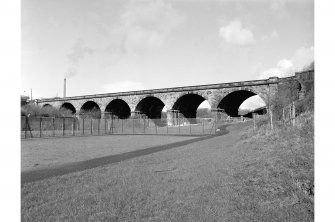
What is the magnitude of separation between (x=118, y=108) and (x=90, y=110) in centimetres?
742

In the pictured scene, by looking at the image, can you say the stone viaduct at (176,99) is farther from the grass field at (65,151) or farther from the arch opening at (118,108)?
the grass field at (65,151)

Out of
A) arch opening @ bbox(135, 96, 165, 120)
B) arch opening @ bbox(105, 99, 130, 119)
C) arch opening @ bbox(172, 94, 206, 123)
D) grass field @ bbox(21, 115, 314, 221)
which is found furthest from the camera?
arch opening @ bbox(105, 99, 130, 119)

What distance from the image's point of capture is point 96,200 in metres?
4.88

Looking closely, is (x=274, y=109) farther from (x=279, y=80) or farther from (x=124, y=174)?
(x=279, y=80)

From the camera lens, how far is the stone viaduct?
38.8 m

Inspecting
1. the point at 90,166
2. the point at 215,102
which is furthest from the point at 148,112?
the point at 90,166

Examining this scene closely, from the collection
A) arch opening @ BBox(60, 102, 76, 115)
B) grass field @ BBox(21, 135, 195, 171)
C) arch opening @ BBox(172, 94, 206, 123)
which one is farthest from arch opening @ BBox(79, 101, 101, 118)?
grass field @ BBox(21, 135, 195, 171)

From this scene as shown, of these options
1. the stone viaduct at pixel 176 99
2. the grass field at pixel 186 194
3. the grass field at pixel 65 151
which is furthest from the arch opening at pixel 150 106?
the grass field at pixel 186 194

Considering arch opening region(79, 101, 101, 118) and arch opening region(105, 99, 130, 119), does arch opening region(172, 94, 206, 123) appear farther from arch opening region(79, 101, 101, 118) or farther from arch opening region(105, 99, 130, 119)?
arch opening region(79, 101, 101, 118)

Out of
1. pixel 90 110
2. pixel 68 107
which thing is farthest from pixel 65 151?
pixel 68 107

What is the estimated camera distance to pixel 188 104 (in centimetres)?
5131
